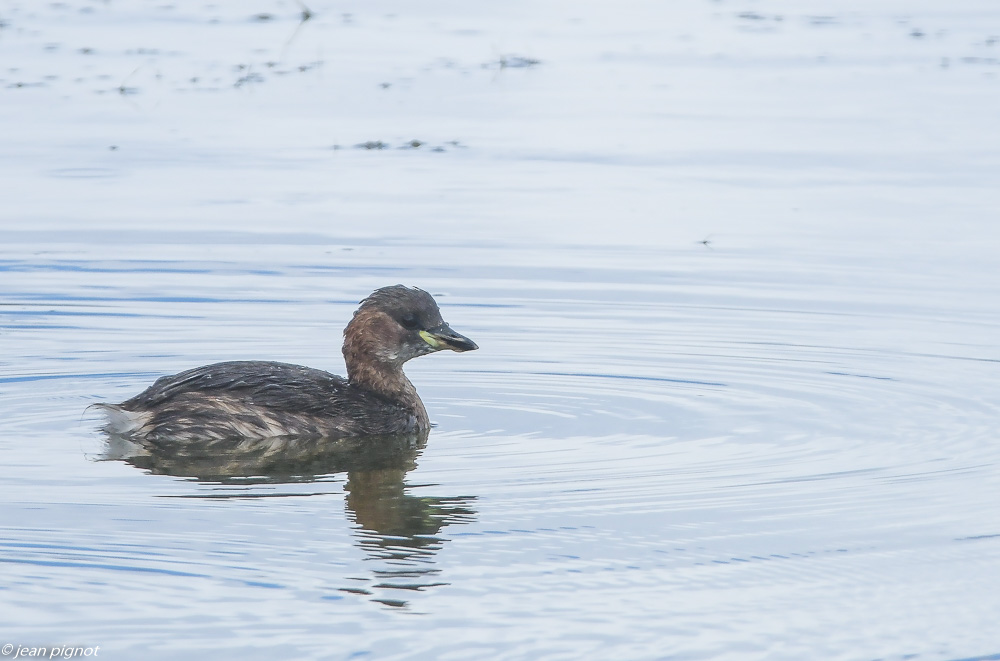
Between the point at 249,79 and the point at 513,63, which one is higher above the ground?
the point at 513,63

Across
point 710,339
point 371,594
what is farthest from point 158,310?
point 371,594

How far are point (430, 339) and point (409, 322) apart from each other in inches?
6.0

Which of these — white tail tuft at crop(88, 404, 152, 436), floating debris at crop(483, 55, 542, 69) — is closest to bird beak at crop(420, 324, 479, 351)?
white tail tuft at crop(88, 404, 152, 436)

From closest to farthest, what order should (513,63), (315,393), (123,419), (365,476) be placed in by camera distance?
1. (365,476)
2. (123,419)
3. (315,393)
4. (513,63)

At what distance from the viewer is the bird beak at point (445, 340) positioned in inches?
391

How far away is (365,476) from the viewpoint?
8.68 meters

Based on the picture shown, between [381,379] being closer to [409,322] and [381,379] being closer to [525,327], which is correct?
[409,322]

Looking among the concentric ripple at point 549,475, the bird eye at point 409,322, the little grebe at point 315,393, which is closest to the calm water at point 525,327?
the concentric ripple at point 549,475

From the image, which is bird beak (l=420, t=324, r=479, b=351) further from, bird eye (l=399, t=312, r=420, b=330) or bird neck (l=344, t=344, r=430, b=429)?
bird neck (l=344, t=344, r=430, b=429)

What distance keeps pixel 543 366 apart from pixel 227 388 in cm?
211

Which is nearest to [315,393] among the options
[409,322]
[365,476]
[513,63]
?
[409,322]

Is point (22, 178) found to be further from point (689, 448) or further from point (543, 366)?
point (689, 448)

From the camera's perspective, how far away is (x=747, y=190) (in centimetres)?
1495

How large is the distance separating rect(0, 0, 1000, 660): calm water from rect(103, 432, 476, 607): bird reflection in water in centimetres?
3
